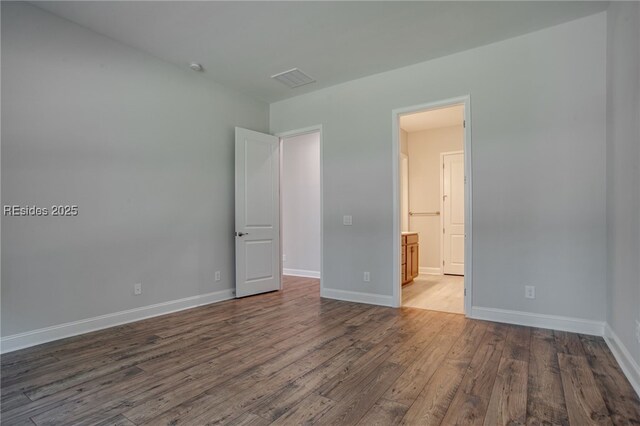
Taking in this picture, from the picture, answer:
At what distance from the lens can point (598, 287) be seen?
9.74 feet

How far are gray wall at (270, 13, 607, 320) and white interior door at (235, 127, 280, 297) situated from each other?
1.59m

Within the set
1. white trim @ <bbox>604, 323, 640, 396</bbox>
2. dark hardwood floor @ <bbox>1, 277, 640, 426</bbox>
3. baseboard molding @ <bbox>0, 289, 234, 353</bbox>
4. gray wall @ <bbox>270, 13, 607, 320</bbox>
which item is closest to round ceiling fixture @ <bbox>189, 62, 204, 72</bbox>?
gray wall @ <bbox>270, 13, 607, 320</bbox>

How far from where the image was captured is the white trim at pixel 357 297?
4086 mm

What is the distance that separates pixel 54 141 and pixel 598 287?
5040 millimetres

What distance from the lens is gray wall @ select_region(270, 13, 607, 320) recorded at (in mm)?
3004

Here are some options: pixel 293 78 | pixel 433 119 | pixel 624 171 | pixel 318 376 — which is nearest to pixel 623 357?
pixel 624 171

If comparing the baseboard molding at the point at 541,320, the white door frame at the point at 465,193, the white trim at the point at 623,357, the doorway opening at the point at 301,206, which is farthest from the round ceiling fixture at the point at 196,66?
the white trim at the point at 623,357

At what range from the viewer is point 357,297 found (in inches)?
169

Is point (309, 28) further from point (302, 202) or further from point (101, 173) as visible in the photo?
point (302, 202)

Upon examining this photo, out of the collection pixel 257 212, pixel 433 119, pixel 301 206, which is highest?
pixel 433 119

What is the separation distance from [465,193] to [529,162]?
0.65 metres

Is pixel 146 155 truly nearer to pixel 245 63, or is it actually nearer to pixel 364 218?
pixel 245 63

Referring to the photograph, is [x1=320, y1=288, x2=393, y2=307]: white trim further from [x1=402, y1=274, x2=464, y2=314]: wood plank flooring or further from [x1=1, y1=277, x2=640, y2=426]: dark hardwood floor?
[x1=1, y1=277, x2=640, y2=426]: dark hardwood floor

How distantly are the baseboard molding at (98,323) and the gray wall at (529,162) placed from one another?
7.30 feet
